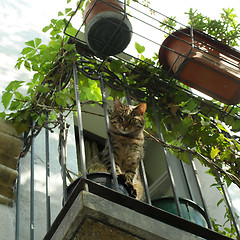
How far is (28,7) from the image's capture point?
5.40 m

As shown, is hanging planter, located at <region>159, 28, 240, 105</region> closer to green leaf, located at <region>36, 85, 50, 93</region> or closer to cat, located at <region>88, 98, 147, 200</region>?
cat, located at <region>88, 98, 147, 200</region>

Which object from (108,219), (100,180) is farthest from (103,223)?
(100,180)

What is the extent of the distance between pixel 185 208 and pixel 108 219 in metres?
1.26

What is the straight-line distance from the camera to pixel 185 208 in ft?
10.1

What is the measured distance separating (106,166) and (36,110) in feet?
2.28

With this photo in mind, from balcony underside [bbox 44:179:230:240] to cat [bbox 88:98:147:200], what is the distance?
4.53ft

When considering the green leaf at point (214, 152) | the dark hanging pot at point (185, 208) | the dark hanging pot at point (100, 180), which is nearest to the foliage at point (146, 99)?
the green leaf at point (214, 152)

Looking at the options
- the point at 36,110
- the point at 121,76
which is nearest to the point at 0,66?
the point at 36,110

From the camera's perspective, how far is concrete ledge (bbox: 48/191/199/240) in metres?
1.92

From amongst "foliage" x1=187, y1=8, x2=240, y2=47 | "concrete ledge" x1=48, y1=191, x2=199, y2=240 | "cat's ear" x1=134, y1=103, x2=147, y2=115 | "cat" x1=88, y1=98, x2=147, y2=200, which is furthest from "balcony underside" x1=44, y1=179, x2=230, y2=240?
"foliage" x1=187, y1=8, x2=240, y2=47

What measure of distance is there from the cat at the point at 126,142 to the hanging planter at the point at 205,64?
0.46m

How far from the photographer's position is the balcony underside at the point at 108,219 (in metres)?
1.92

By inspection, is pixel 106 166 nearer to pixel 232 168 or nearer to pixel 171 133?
pixel 171 133

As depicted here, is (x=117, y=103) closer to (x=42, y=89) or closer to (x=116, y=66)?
(x=116, y=66)
